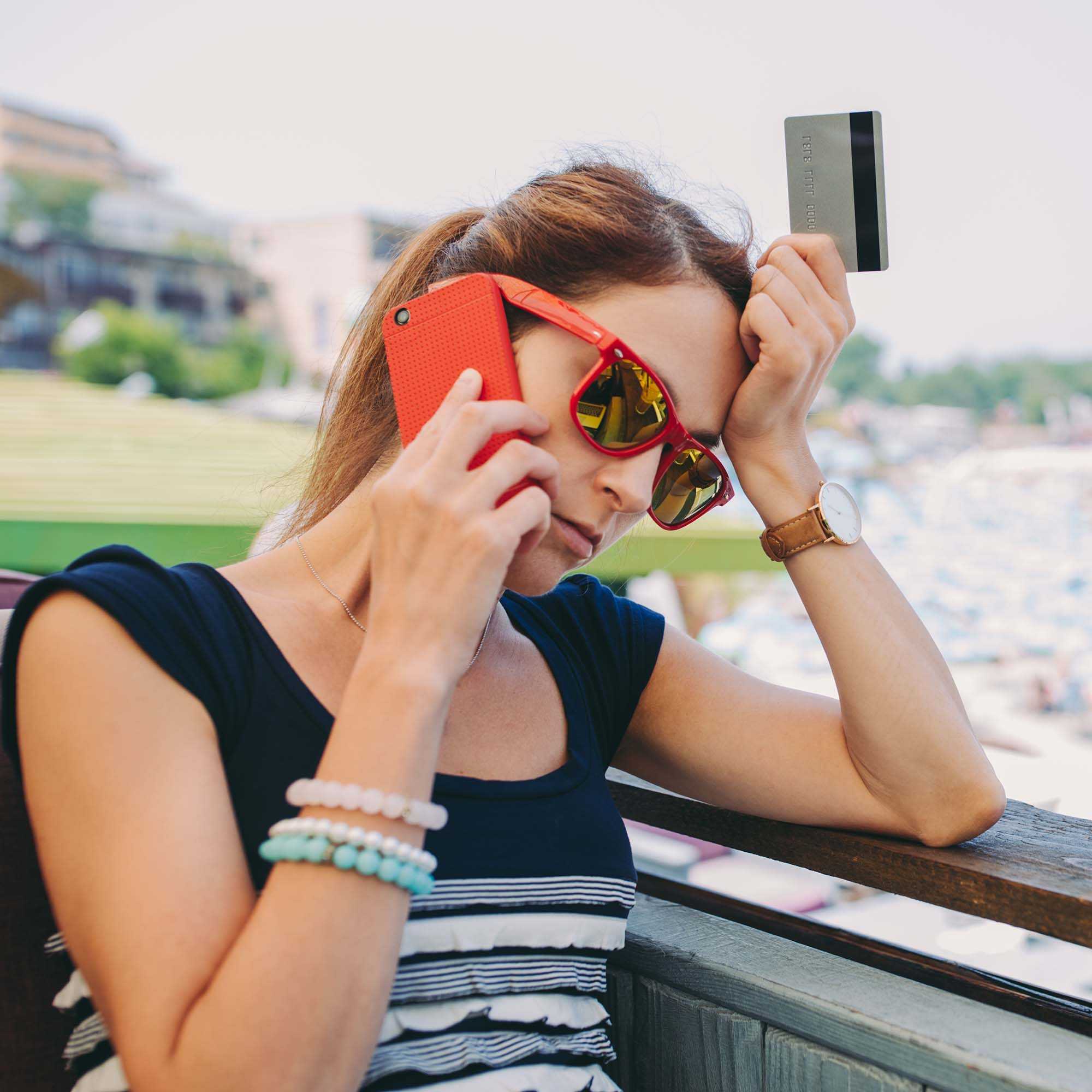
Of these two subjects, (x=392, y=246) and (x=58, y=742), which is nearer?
(x=58, y=742)

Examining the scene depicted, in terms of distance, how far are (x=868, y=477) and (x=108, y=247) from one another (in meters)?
31.6

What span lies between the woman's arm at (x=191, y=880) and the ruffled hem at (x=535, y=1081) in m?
0.21

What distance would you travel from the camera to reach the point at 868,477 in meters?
24.0

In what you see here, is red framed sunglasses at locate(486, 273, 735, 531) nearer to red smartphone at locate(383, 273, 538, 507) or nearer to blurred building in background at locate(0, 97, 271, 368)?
red smartphone at locate(383, 273, 538, 507)

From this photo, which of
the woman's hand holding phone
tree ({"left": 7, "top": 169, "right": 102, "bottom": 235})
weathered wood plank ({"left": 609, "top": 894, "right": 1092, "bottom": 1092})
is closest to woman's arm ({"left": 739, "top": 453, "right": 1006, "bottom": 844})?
weathered wood plank ({"left": 609, "top": 894, "right": 1092, "bottom": 1092})

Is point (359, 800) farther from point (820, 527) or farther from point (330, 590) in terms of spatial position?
point (820, 527)

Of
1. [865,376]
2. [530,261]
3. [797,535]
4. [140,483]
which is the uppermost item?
[530,261]

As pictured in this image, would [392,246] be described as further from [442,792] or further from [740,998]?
[740,998]

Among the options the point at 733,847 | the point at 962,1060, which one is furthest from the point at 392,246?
the point at 962,1060

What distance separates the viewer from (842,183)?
4.40ft

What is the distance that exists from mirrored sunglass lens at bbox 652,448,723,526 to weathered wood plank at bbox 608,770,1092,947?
0.39 meters

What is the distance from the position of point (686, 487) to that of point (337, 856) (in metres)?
0.73

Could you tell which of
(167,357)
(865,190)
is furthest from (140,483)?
(167,357)

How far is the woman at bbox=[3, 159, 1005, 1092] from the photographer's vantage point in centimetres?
82
